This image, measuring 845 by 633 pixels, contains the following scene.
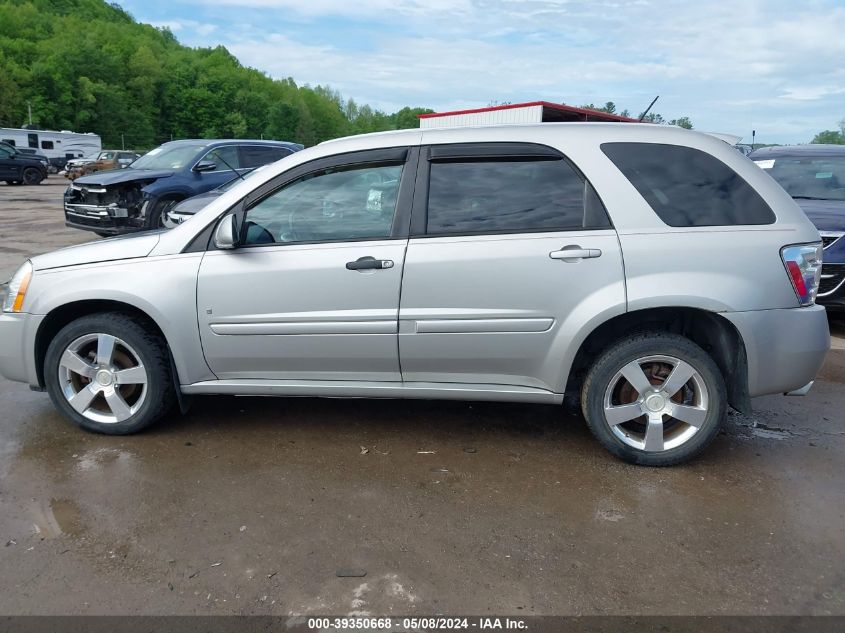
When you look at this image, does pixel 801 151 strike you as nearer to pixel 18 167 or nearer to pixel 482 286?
pixel 482 286

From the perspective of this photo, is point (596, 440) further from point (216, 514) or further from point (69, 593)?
point (69, 593)

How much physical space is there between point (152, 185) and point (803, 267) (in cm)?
961

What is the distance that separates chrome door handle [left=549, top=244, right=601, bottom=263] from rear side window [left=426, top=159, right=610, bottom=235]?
0.44 ft

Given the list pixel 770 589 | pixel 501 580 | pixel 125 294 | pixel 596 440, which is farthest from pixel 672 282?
pixel 125 294

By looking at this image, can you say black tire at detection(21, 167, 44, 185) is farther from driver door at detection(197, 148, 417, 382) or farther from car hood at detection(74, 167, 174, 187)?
driver door at detection(197, 148, 417, 382)

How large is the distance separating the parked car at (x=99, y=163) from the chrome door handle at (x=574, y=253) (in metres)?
31.8

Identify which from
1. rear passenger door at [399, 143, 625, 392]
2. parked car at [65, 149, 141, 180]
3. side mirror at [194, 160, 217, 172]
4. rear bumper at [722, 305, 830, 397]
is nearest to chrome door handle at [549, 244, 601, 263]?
rear passenger door at [399, 143, 625, 392]

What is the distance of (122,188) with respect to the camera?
10.7 meters

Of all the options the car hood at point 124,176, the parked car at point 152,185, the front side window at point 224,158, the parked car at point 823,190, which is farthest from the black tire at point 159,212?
the parked car at point 823,190

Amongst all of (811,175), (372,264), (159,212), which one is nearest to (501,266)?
(372,264)

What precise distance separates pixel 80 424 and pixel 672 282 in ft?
11.2

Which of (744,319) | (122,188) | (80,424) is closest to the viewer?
(744,319)

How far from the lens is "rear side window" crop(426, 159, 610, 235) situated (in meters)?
3.46

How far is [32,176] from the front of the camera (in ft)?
92.2
